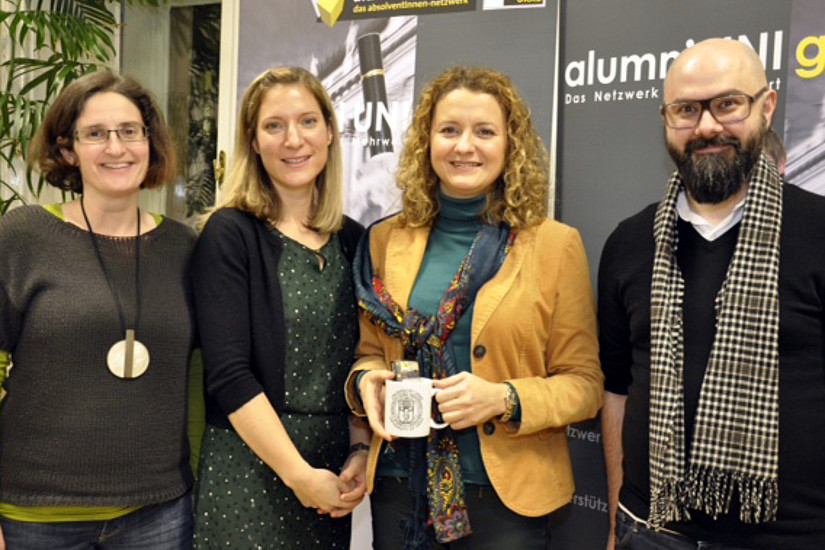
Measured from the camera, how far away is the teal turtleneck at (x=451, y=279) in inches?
75.5

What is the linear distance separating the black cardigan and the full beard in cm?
98

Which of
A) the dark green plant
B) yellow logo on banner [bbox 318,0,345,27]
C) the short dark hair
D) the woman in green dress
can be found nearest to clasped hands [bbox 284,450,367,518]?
the woman in green dress

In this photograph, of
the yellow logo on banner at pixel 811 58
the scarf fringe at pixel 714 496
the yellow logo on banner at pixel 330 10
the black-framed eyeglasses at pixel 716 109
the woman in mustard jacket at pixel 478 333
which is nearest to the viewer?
the scarf fringe at pixel 714 496

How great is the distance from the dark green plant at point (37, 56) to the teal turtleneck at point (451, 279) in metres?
1.91

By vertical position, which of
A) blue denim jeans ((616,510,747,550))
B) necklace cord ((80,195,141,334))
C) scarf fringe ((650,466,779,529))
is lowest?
blue denim jeans ((616,510,747,550))

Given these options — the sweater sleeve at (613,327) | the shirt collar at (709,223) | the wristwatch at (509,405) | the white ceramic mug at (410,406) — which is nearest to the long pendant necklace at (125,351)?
the white ceramic mug at (410,406)

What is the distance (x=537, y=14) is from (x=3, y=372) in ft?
6.25

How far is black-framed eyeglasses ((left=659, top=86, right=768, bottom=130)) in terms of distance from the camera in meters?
1.77

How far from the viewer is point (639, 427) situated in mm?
1883

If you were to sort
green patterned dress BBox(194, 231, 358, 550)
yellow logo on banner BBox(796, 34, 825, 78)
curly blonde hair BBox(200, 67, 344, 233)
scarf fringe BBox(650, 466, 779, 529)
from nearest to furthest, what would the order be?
scarf fringe BBox(650, 466, 779, 529) → green patterned dress BBox(194, 231, 358, 550) → curly blonde hair BBox(200, 67, 344, 233) → yellow logo on banner BBox(796, 34, 825, 78)

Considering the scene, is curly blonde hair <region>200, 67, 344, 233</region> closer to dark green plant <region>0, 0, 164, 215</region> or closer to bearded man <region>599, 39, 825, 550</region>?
bearded man <region>599, 39, 825, 550</region>

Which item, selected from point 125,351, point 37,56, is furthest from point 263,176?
point 37,56

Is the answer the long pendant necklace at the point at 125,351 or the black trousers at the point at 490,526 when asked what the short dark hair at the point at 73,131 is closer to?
the long pendant necklace at the point at 125,351

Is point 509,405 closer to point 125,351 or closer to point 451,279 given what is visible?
point 451,279
